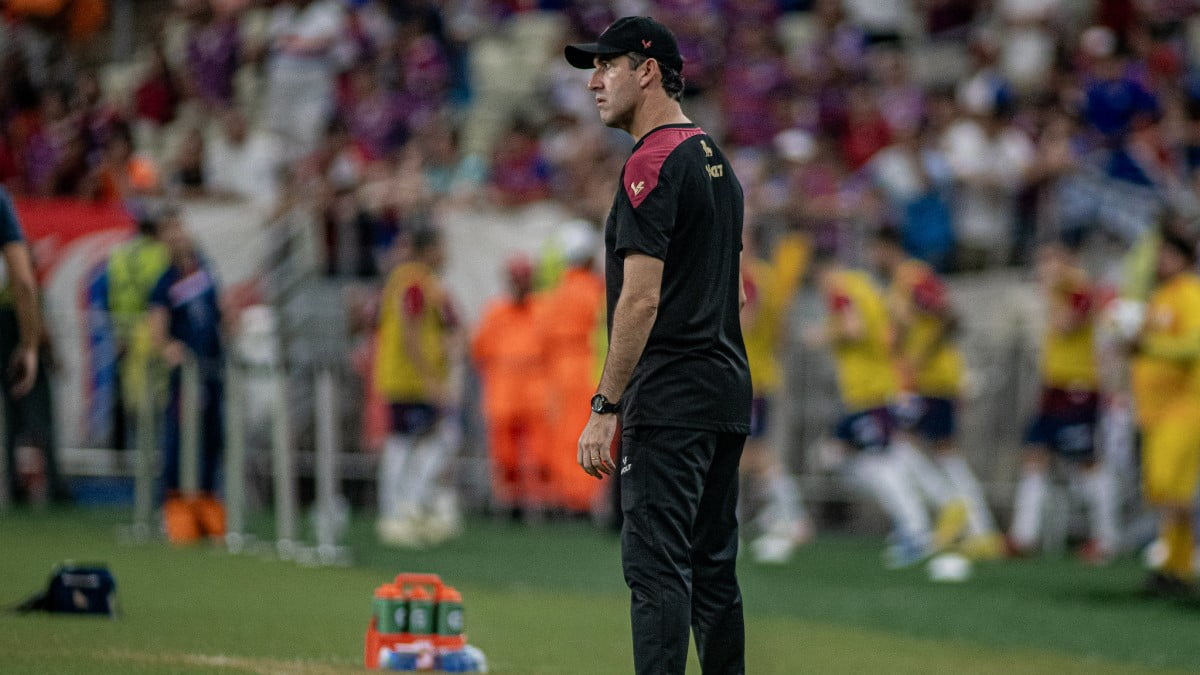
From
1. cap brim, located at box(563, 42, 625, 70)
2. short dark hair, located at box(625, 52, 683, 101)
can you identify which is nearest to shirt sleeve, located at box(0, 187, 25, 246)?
cap brim, located at box(563, 42, 625, 70)

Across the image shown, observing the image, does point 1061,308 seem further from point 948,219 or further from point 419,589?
point 419,589

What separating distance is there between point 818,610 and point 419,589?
4.65 metres

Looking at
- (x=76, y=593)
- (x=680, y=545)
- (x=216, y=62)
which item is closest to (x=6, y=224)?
(x=76, y=593)

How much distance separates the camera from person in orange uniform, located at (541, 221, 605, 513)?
61.3 ft

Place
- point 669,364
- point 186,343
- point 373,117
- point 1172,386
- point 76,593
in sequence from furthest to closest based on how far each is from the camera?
1. point 373,117
2. point 186,343
3. point 1172,386
4. point 76,593
5. point 669,364

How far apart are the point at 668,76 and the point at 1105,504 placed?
11.2m

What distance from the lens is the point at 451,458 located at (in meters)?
19.7

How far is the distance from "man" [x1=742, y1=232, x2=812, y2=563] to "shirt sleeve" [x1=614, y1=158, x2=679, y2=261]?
29.7 ft

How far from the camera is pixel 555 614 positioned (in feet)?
37.0

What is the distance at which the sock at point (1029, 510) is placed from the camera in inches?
663

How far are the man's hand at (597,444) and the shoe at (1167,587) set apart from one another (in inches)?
311

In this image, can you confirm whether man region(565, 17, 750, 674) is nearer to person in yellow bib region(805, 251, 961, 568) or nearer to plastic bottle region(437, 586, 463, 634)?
plastic bottle region(437, 586, 463, 634)

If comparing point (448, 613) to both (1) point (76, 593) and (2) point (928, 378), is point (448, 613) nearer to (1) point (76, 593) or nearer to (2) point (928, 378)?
(1) point (76, 593)

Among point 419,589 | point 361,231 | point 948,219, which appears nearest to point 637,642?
point 419,589
